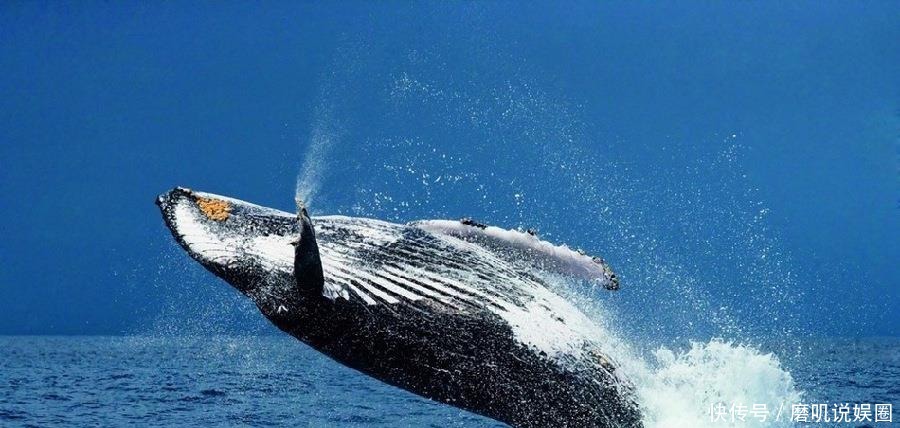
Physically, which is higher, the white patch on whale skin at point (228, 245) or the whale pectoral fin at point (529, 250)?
the whale pectoral fin at point (529, 250)

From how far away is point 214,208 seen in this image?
21.3 ft

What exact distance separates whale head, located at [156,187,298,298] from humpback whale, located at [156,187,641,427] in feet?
0.03

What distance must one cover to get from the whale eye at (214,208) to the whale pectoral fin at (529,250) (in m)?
1.46

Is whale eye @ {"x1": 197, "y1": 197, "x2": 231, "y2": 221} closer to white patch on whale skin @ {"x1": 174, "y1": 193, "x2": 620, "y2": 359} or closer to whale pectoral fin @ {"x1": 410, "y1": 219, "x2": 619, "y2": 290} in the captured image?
white patch on whale skin @ {"x1": 174, "y1": 193, "x2": 620, "y2": 359}

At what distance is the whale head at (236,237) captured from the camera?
6.09 m

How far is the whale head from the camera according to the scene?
6090 mm

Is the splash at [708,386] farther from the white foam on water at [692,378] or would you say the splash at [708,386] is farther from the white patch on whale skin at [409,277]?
the white patch on whale skin at [409,277]

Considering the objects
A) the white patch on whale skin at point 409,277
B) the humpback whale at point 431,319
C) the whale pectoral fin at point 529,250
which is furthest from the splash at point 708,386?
the whale pectoral fin at point 529,250

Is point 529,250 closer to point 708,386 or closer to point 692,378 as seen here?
point 692,378

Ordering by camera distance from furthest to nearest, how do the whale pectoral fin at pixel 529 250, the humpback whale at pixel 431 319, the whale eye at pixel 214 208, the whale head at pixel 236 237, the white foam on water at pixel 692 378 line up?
the whale pectoral fin at pixel 529 250, the whale eye at pixel 214 208, the white foam on water at pixel 692 378, the whale head at pixel 236 237, the humpback whale at pixel 431 319

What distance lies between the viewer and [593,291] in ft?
21.9

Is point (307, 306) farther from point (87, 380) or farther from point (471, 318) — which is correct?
point (87, 380)

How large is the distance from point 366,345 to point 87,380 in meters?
34.2

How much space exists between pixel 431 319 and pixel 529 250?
1.23 meters
